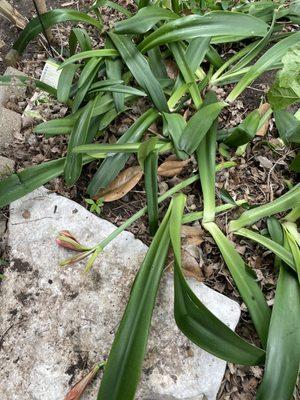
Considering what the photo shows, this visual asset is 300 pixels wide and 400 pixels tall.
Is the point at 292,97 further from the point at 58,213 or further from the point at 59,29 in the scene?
the point at 59,29

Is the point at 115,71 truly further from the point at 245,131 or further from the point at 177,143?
the point at 245,131

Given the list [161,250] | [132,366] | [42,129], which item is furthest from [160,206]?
[132,366]

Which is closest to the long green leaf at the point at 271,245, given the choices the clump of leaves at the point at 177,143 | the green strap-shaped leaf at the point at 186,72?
the clump of leaves at the point at 177,143

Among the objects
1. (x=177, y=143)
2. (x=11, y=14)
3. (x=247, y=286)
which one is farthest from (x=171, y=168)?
(x=11, y=14)

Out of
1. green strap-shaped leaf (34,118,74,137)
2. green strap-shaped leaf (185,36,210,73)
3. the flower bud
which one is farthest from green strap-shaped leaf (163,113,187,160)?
the flower bud

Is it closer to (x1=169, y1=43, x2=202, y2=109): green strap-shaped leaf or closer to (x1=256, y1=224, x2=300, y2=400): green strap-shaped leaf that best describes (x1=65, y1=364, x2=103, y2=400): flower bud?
(x1=256, y1=224, x2=300, y2=400): green strap-shaped leaf
